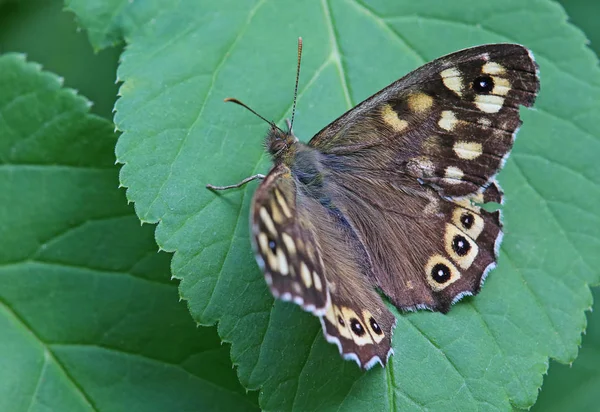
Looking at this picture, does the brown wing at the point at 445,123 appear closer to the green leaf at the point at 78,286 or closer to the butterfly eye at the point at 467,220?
the butterfly eye at the point at 467,220

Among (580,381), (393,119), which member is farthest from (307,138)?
(580,381)

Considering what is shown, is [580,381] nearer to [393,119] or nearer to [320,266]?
[393,119]

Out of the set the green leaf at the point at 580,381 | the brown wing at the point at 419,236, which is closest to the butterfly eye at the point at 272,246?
the brown wing at the point at 419,236

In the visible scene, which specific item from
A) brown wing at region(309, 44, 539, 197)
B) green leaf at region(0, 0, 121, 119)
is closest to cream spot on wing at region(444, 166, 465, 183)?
brown wing at region(309, 44, 539, 197)

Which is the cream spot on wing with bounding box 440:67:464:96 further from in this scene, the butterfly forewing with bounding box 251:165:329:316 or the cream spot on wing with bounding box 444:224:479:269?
the butterfly forewing with bounding box 251:165:329:316

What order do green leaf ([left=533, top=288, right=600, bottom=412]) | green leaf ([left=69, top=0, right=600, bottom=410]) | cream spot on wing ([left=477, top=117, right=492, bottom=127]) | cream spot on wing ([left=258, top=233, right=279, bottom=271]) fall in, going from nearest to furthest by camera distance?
cream spot on wing ([left=258, top=233, right=279, bottom=271]) < green leaf ([left=69, top=0, right=600, bottom=410]) < cream spot on wing ([left=477, top=117, right=492, bottom=127]) < green leaf ([left=533, top=288, right=600, bottom=412])

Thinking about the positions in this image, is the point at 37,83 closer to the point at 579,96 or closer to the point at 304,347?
the point at 304,347
